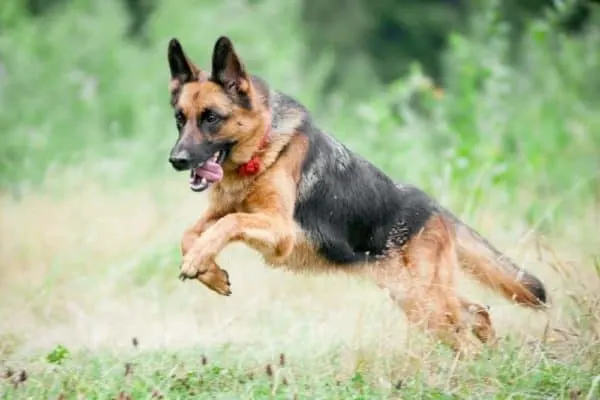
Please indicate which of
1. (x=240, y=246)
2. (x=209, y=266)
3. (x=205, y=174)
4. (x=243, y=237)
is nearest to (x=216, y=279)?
(x=209, y=266)

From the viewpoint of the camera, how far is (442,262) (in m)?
7.54

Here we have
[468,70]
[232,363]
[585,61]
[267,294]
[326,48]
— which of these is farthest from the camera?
[326,48]

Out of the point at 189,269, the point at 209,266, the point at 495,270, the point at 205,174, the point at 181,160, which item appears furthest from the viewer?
the point at 495,270

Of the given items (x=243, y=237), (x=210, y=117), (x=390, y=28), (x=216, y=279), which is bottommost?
(x=216, y=279)

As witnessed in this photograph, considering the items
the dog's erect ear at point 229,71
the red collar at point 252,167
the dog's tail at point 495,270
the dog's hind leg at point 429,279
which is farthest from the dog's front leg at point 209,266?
the dog's tail at point 495,270

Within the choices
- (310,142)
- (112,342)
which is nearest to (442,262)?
(310,142)

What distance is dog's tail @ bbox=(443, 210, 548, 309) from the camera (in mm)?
7445

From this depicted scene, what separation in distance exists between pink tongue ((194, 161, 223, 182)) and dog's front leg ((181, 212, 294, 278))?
0.34m

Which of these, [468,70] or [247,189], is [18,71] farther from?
[247,189]

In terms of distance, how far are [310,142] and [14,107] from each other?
25.2 feet

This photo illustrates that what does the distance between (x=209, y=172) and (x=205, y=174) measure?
1.1 inches

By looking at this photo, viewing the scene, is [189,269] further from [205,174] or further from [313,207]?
[313,207]

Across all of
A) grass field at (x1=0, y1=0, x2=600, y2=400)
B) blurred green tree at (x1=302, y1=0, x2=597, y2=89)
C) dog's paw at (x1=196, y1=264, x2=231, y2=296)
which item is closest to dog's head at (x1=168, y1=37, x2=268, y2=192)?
dog's paw at (x1=196, y1=264, x2=231, y2=296)

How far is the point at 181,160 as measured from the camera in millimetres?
6668
